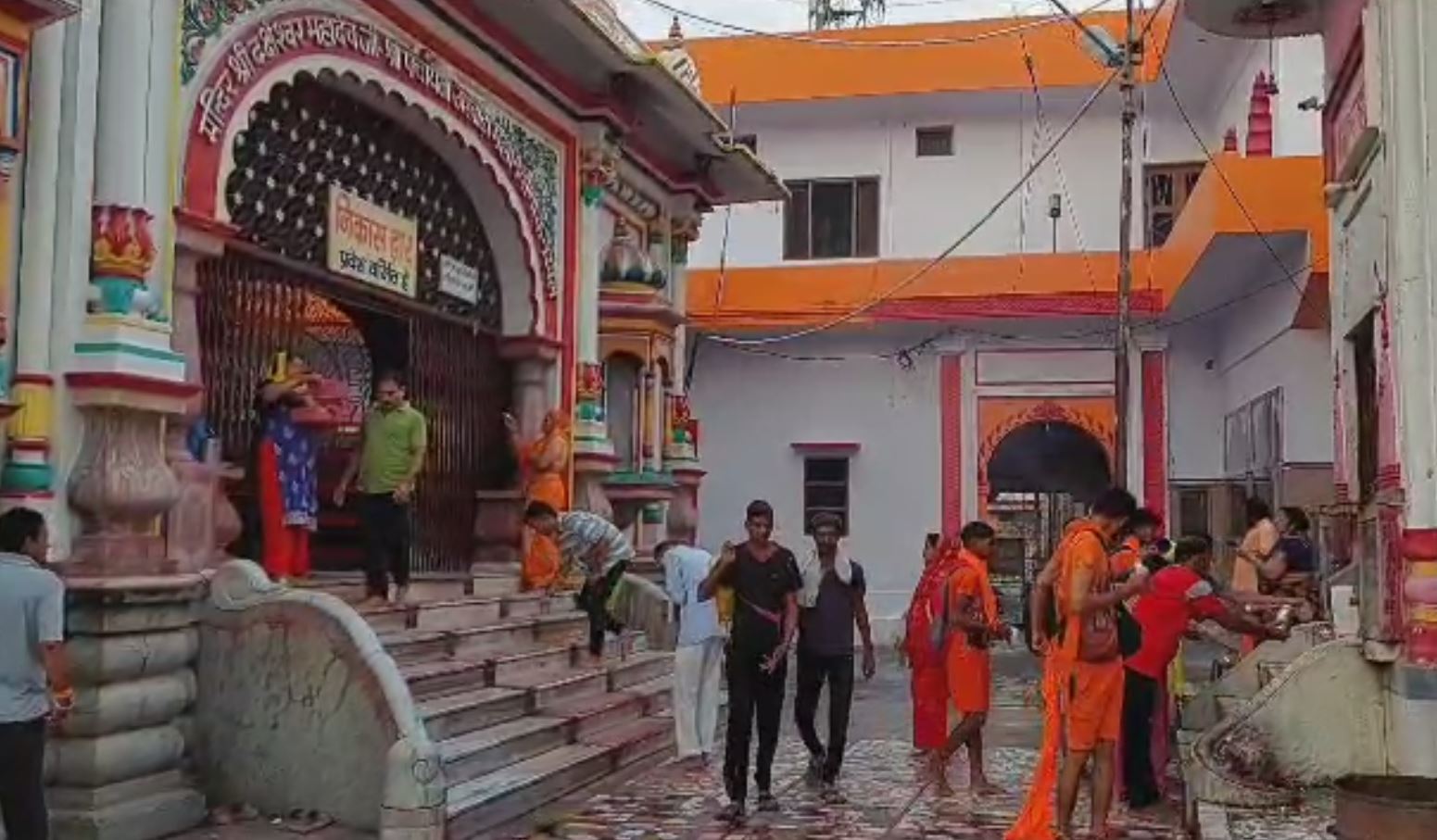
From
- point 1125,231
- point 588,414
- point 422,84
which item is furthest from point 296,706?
point 1125,231

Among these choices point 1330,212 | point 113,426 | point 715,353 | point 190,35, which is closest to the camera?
point 113,426

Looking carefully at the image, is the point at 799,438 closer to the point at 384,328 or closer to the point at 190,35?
the point at 384,328

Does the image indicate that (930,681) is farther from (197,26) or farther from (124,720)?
(197,26)

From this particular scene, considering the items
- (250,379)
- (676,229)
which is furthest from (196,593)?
(676,229)

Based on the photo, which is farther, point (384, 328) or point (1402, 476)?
point (384, 328)

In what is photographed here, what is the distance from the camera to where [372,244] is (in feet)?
34.8

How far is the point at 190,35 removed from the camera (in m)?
8.01

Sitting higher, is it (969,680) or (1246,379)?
(1246,379)

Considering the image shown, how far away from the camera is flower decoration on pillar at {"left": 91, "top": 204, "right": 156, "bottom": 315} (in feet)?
23.5

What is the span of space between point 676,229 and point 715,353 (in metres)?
5.69

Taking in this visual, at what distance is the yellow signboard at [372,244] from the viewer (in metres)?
10.1

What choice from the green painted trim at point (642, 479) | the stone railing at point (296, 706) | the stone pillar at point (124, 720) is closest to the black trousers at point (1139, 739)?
the stone railing at point (296, 706)

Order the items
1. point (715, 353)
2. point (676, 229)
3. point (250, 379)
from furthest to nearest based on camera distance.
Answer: point (715, 353) < point (676, 229) < point (250, 379)

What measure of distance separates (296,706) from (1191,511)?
1536cm
